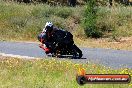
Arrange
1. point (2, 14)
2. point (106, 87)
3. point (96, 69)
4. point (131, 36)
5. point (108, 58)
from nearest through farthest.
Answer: point (106, 87), point (96, 69), point (108, 58), point (131, 36), point (2, 14)

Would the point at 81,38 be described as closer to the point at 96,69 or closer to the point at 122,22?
the point at 122,22

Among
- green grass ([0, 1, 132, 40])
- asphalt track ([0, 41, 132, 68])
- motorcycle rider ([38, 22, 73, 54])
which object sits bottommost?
Result: green grass ([0, 1, 132, 40])

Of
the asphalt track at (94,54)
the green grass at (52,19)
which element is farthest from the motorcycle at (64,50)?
the green grass at (52,19)

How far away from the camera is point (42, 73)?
39.7 ft

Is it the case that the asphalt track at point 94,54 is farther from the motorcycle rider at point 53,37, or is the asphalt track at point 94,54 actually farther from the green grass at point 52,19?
the green grass at point 52,19

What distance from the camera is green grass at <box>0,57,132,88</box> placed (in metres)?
10.3

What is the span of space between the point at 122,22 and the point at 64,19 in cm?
410

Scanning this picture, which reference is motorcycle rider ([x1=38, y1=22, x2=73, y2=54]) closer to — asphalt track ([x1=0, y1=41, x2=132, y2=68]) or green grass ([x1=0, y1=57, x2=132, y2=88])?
asphalt track ([x1=0, y1=41, x2=132, y2=68])

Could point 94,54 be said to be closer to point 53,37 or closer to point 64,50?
point 64,50

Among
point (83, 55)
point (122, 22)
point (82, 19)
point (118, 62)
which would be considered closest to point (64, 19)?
point (82, 19)

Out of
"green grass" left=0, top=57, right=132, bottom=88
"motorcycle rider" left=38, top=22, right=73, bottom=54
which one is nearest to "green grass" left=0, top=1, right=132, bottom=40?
"motorcycle rider" left=38, top=22, right=73, bottom=54

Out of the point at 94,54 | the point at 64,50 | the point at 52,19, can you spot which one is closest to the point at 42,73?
the point at 64,50

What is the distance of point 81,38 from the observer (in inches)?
1052

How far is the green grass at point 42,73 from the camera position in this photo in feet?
33.7
